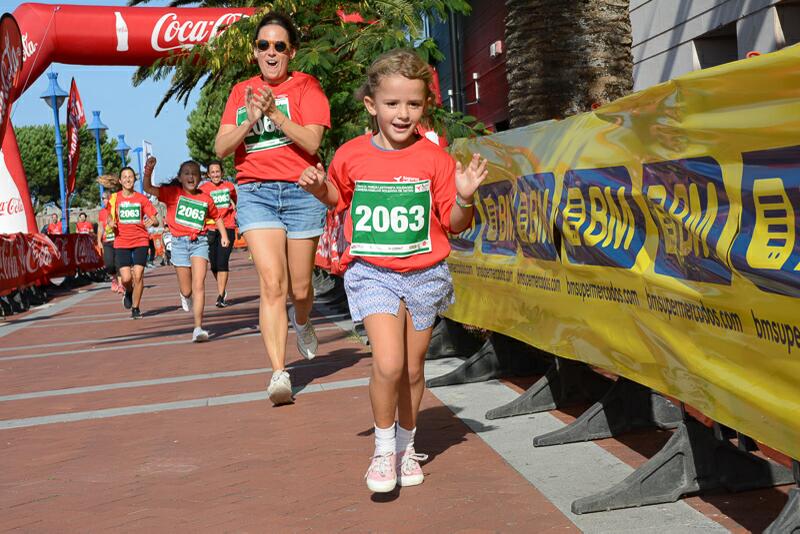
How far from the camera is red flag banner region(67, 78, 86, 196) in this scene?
33344 mm

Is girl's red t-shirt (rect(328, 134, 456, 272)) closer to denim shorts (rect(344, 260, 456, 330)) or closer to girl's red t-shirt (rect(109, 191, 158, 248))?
denim shorts (rect(344, 260, 456, 330))

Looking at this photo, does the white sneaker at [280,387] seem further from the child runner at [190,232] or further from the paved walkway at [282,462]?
the child runner at [190,232]

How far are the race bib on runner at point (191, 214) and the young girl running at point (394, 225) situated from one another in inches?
282

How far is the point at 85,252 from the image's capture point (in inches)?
1187

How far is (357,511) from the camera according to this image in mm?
4230

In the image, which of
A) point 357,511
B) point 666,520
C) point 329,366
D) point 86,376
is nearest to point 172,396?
point 329,366

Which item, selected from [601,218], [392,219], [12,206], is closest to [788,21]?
[601,218]

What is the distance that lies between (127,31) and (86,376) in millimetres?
12994

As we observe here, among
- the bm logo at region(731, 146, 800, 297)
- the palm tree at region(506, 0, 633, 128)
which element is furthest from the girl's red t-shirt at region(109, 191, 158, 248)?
the bm logo at region(731, 146, 800, 297)

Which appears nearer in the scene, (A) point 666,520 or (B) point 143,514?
(A) point 666,520

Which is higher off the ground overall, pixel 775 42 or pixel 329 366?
pixel 775 42

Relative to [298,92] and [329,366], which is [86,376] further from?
[298,92]

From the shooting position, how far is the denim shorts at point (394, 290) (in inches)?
173

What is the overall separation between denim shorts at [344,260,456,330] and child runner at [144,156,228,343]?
6.72 meters
